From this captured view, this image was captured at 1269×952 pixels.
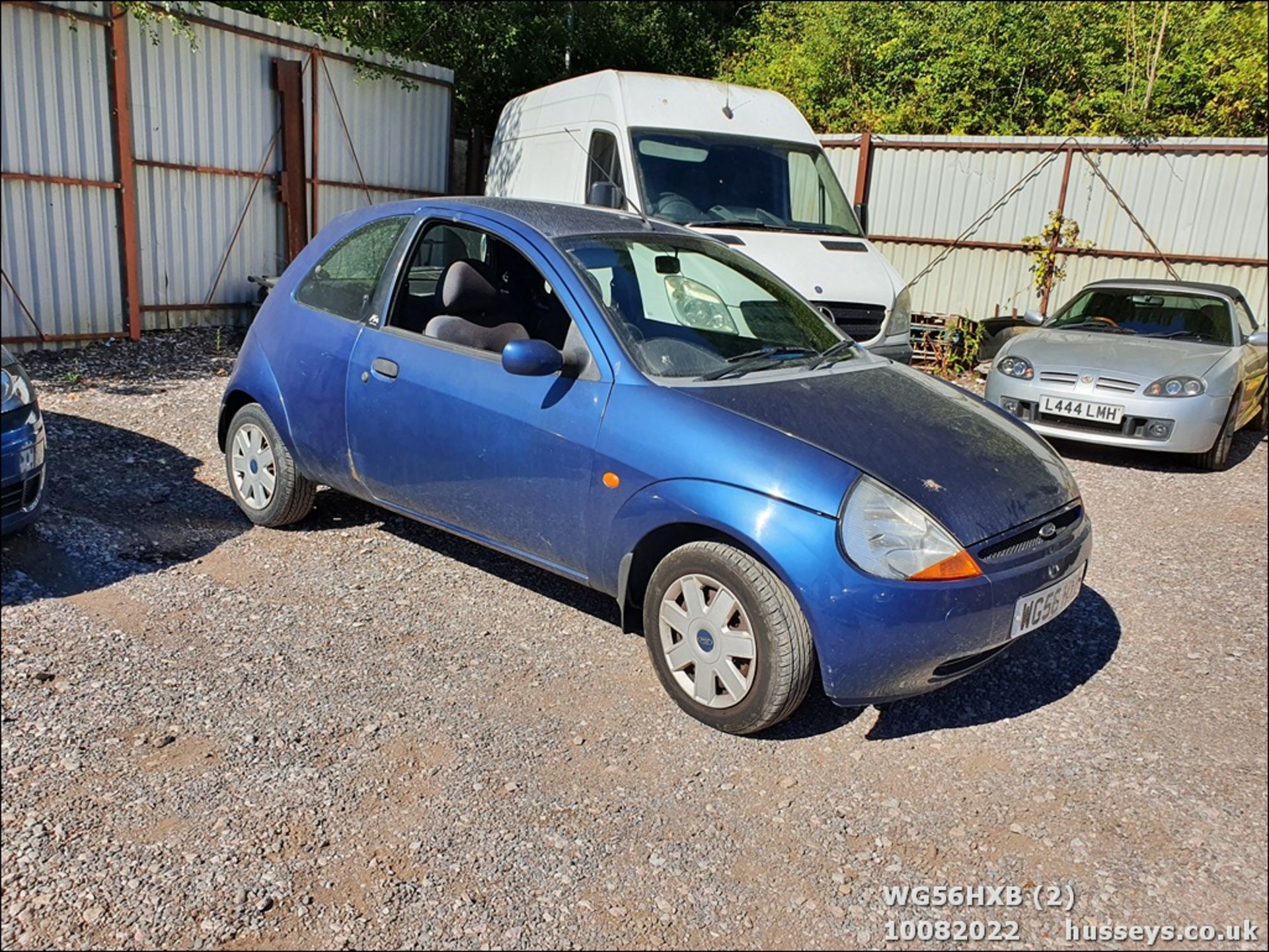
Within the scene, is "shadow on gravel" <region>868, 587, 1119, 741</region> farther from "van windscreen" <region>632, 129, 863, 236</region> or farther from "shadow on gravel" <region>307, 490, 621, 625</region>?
"van windscreen" <region>632, 129, 863, 236</region>

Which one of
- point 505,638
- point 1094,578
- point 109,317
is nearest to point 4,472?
point 505,638

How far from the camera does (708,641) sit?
134 inches

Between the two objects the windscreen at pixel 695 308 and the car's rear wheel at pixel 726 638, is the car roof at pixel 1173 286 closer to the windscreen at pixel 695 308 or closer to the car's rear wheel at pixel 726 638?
the windscreen at pixel 695 308

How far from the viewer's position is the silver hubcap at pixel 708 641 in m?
3.31

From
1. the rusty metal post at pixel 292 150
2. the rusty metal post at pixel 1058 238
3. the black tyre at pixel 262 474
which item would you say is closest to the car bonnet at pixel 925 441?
the black tyre at pixel 262 474

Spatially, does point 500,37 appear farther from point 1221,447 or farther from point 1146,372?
point 1221,447

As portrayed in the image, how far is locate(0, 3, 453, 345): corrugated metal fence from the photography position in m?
8.79

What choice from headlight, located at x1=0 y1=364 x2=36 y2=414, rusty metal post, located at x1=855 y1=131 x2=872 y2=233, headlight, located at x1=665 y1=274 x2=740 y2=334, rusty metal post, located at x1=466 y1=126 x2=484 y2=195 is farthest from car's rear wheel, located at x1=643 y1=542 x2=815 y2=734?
rusty metal post, located at x1=466 y1=126 x2=484 y2=195

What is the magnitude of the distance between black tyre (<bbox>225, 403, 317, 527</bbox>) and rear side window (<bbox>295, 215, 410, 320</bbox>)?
0.66 metres

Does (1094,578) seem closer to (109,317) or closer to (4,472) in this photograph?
(4,472)

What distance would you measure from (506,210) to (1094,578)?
341 centimetres

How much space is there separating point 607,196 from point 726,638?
5547 millimetres

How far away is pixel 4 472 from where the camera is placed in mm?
4070

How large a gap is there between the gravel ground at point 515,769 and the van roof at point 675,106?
5.02 m
